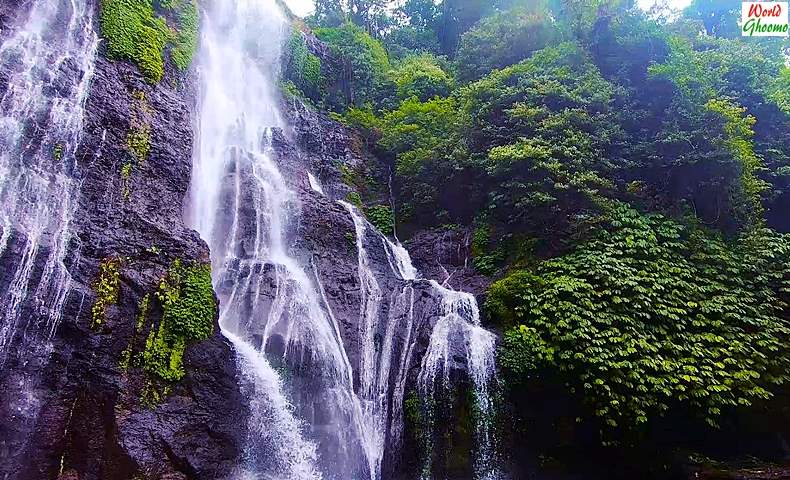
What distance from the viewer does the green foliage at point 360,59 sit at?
20.3 meters

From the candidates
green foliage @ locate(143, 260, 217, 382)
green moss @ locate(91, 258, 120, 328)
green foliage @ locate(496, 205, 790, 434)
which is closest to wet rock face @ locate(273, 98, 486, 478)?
green foliage @ locate(496, 205, 790, 434)

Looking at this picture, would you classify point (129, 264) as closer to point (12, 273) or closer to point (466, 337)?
point (12, 273)

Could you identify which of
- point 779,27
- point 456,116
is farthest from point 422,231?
point 779,27

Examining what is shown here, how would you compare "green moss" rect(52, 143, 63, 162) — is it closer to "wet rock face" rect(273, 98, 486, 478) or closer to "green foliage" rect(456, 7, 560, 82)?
"wet rock face" rect(273, 98, 486, 478)

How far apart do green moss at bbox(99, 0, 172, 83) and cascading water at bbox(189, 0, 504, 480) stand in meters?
1.99

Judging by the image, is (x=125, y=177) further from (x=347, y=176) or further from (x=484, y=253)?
(x=484, y=253)

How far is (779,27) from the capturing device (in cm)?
1511

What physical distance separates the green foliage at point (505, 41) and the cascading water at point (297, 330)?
9.27 m

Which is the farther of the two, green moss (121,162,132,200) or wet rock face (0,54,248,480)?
green moss (121,162,132,200)

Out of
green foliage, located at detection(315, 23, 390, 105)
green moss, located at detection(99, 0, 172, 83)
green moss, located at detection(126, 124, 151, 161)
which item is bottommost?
green moss, located at detection(126, 124, 151, 161)

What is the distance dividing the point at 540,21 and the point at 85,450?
18221 millimetres

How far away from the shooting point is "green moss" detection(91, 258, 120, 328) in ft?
24.8

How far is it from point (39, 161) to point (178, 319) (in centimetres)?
364

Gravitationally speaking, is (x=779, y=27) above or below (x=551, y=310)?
above
